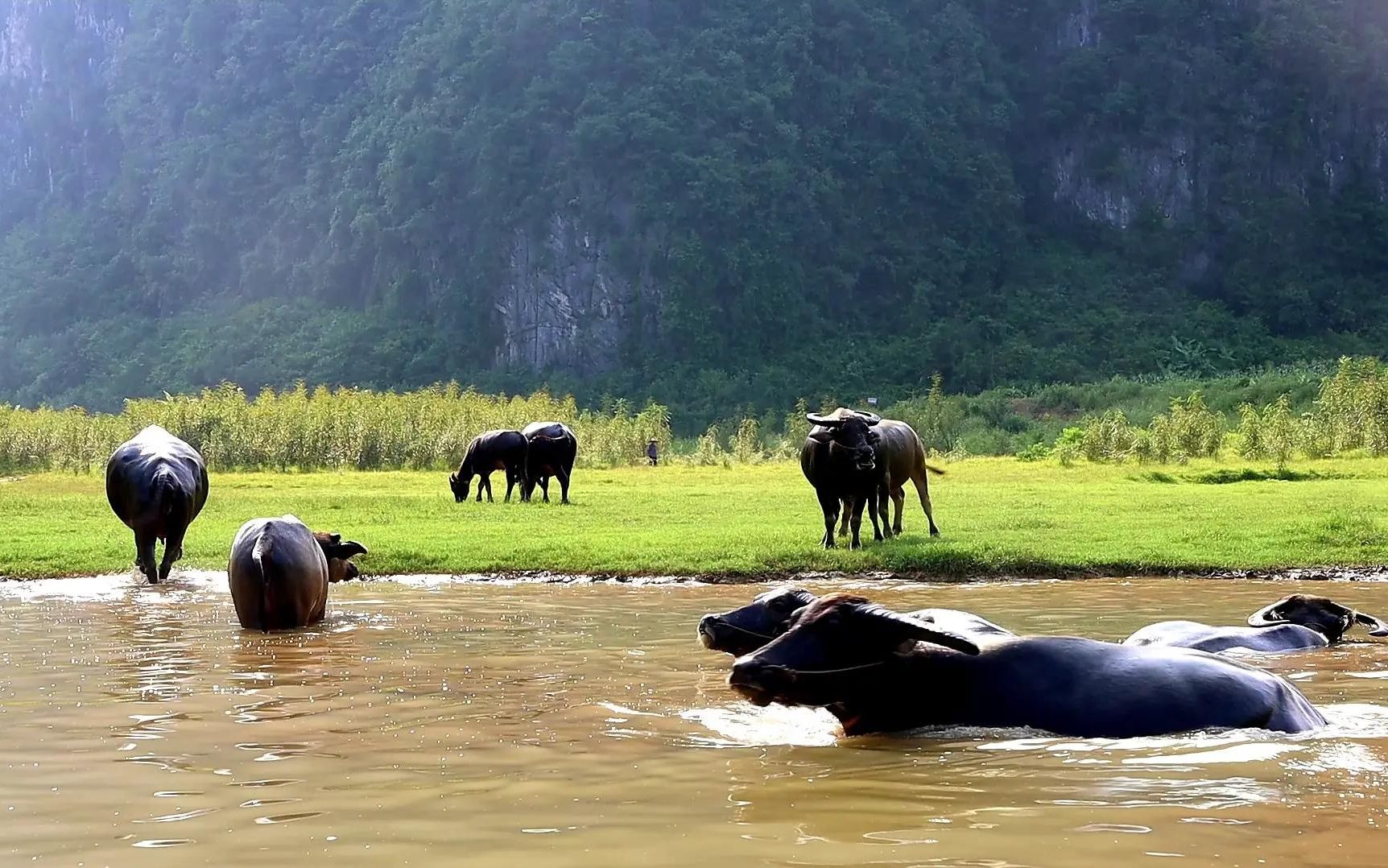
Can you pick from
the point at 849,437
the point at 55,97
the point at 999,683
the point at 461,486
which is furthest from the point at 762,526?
the point at 55,97

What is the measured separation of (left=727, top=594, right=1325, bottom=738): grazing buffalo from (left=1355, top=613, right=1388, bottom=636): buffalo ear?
3.45 metres

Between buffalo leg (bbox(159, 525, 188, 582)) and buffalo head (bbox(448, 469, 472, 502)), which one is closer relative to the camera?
buffalo leg (bbox(159, 525, 188, 582))

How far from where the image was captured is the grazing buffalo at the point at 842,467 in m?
14.6

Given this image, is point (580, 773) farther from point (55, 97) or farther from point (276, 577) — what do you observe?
point (55, 97)

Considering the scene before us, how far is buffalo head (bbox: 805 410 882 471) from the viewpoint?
14.4 meters

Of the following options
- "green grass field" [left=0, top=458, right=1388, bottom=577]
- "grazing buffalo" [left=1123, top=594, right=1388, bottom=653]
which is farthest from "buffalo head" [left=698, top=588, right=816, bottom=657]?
"green grass field" [left=0, top=458, right=1388, bottom=577]

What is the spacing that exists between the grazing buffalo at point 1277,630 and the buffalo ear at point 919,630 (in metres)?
2.29

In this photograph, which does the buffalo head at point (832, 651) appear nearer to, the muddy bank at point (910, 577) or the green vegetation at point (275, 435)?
the muddy bank at point (910, 577)

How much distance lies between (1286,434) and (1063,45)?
82.0 metres

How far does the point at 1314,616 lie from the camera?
8.83 metres

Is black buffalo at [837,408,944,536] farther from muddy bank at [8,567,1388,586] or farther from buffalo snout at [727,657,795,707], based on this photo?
buffalo snout at [727,657,795,707]

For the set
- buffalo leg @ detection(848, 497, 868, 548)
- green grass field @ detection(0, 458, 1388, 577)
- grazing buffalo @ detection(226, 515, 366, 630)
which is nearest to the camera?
grazing buffalo @ detection(226, 515, 366, 630)

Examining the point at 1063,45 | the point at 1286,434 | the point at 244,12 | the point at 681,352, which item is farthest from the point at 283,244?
the point at 1286,434

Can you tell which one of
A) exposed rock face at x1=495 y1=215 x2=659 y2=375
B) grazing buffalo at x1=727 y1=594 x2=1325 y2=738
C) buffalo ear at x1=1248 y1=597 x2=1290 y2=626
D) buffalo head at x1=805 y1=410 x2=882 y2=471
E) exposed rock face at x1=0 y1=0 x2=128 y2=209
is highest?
exposed rock face at x1=0 y1=0 x2=128 y2=209
